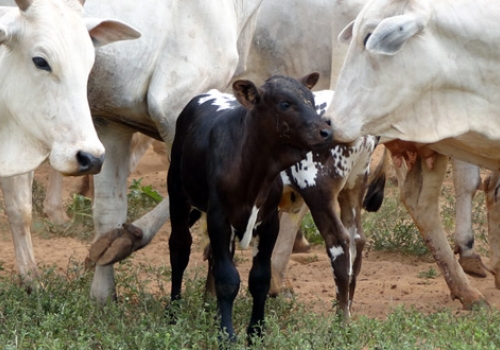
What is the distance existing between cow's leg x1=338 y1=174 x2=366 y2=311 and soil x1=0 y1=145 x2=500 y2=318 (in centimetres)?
23

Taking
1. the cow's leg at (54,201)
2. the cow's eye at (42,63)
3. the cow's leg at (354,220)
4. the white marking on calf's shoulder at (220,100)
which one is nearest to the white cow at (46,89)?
the cow's eye at (42,63)

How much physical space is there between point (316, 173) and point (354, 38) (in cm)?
74

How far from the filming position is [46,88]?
230 inches

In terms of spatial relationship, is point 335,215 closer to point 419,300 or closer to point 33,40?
point 419,300

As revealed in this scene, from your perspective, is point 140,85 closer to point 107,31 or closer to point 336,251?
point 107,31

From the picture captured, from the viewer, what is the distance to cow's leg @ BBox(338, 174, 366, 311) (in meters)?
6.84

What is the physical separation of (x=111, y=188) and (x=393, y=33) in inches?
80.4

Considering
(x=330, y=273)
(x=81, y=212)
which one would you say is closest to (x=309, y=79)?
(x=330, y=273)

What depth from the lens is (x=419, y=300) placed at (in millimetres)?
7465

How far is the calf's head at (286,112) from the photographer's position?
226 inches

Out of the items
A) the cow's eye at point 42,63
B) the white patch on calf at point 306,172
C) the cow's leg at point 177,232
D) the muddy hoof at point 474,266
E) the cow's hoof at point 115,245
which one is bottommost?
the muddy hoof at point 474,266

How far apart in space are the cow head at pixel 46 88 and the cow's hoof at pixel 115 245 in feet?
3.16

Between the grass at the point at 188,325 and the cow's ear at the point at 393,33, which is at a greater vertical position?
the cow's ear at the point at 393,33

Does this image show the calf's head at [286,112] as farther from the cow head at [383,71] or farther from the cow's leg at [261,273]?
the cow's leg at [261,273]
